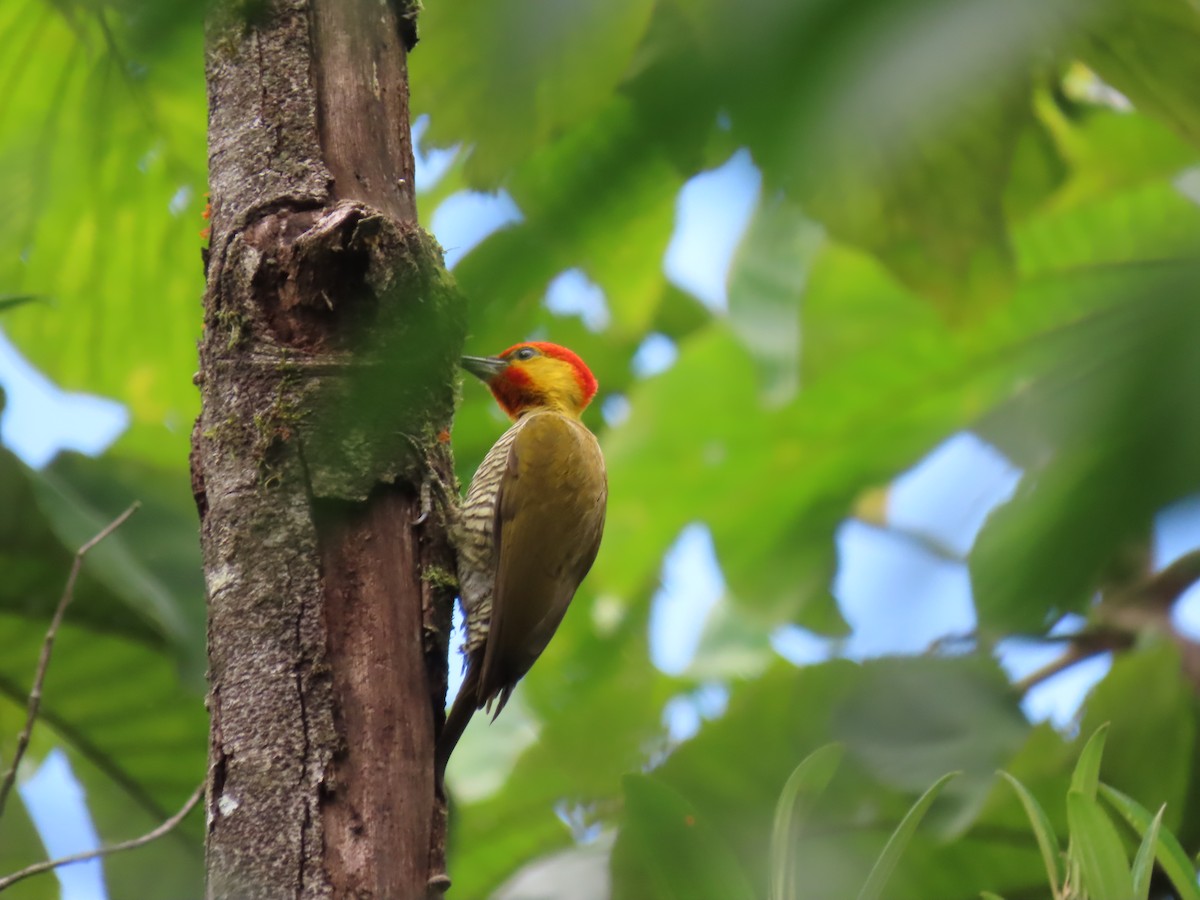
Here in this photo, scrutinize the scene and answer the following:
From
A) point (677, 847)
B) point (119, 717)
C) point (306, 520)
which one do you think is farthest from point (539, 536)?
point (677, 847)

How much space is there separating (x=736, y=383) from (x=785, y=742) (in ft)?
4.60

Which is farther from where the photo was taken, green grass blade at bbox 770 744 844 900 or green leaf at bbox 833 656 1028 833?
green grass blade at bbox 770 744 844 900

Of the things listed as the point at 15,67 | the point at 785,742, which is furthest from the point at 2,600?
the point at 785,742

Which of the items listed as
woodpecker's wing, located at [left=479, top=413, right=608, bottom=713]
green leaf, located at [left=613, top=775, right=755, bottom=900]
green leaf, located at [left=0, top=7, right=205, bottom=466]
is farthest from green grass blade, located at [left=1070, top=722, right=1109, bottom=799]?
green leaf, located at [left=0, top=7, right=205, bottom=466]

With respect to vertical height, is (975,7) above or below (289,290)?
below

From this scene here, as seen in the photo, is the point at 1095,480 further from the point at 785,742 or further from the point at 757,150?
the point at 785,742

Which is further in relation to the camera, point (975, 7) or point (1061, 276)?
point (1061, 276)

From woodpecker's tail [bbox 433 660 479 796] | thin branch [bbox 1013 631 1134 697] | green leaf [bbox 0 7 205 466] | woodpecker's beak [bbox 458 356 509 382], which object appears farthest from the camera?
woodpecker's beak [bbox 458 356 509 382]

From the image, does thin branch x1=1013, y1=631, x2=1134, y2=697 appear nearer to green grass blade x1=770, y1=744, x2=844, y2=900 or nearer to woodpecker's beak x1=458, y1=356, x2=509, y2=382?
green grass blade x1=770, y1=744, x2=844, y2=900

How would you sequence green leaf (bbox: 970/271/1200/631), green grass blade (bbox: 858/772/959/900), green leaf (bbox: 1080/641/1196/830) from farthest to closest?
green leaf (bbox: 1080/641/1196/830), green grass blade (bbox: 858/772/959/900), green leaf (bbox: 970/271/1200/631)

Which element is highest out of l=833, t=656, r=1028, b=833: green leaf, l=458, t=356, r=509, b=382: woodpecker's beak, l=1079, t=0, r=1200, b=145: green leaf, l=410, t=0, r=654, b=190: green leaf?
l=458, t=356, r=509, b=382: woodpecker's beak

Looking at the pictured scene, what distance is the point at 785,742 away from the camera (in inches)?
114

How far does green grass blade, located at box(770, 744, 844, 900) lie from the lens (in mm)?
1122

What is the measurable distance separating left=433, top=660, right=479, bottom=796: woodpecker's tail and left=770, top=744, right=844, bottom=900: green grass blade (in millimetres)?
816
